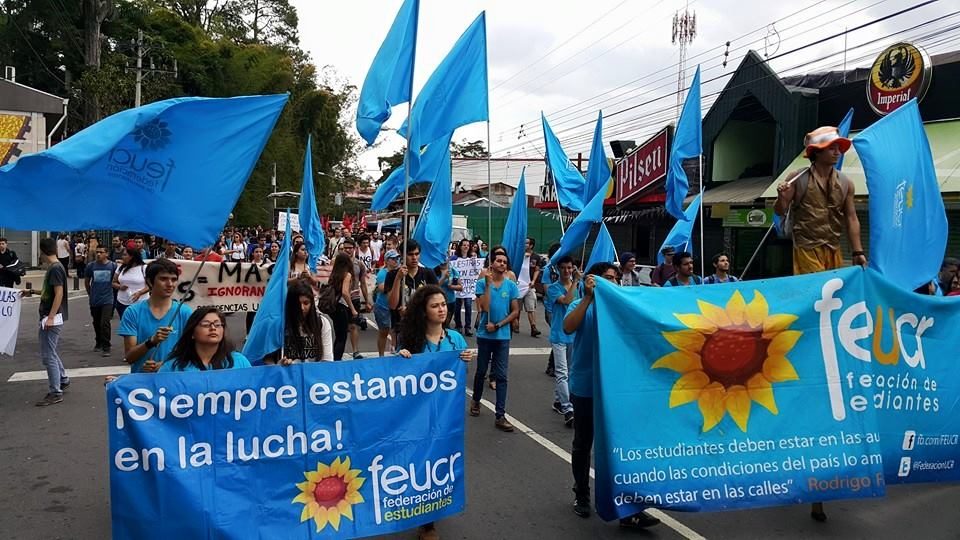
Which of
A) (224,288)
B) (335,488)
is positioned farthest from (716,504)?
(224,288)

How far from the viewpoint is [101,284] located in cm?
1078

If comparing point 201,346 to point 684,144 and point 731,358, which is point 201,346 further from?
point 684,144

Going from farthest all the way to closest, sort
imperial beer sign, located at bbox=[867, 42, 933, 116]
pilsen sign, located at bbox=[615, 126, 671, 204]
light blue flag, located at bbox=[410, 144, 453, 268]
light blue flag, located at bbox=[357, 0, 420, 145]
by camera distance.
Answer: pilsen sign, located at bbox=[615, 126, 671, 204] < imperial beer sign, located at bbox=[867, 42, 933, 116] < light blue flag, located at bbox=[410, 144, 453, 268] < light blue flag, located at bbox=[357, 0, 420, 145]

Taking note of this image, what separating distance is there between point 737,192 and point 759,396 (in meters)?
17.4

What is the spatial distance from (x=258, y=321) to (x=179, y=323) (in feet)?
1.65

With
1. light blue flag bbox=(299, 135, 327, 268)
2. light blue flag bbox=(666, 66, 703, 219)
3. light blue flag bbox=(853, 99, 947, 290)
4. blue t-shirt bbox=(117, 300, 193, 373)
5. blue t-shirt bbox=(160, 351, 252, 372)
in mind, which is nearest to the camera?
blue t-shirt bbox=(160, 351, 252, 372)

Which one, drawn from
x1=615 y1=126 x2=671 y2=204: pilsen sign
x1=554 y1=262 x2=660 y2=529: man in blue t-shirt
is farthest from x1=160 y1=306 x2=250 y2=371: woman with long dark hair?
x1=615 y1=126 x2=671 y2=204: pilsen sign

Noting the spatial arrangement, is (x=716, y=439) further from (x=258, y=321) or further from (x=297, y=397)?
(x=258, y=321)

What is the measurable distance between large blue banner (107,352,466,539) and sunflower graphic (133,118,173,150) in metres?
1.36

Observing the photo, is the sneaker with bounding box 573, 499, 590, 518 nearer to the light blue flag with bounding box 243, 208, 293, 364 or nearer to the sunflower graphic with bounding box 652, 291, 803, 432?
the sunflower graphic with bounding box 652, 291, 803, 432

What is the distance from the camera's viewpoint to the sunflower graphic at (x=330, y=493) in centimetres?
402

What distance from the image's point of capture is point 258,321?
16.7ft

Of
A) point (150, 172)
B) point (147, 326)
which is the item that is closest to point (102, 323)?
point (147, 326)

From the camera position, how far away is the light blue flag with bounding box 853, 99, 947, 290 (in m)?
5.22
